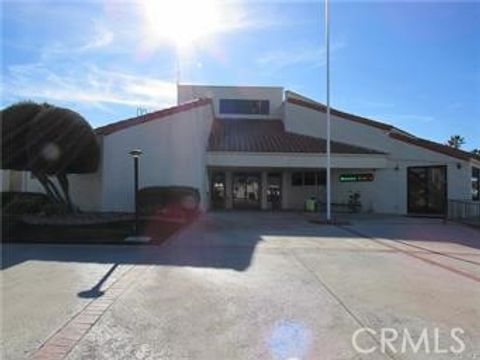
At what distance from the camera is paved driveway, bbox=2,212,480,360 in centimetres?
580

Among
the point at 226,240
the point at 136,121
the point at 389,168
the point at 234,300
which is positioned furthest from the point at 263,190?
the point at 234,300

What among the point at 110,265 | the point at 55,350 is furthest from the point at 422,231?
the point at 55,350

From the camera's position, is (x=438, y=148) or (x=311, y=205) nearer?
(x=438, y=148)

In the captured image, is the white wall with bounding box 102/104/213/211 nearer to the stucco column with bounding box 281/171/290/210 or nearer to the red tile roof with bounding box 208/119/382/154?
the red tile roof with bounding box 208/119/382/154

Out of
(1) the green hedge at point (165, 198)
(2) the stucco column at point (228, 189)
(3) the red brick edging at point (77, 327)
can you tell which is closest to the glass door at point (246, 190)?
(2) the stucco column at point (228, 189)

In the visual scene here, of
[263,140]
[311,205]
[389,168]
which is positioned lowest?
[311,205]

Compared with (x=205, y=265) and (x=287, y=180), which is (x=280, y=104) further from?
(x=205, y=265)

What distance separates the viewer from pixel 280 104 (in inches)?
1443

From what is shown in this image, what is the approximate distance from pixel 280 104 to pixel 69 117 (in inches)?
732

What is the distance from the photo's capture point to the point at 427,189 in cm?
2808

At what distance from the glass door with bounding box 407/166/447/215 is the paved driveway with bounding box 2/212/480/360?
→ 539 inches

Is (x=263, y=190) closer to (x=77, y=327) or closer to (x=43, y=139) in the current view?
(x=43, y=139)

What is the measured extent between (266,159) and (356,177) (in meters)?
5.35

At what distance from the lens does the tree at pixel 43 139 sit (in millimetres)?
19375
